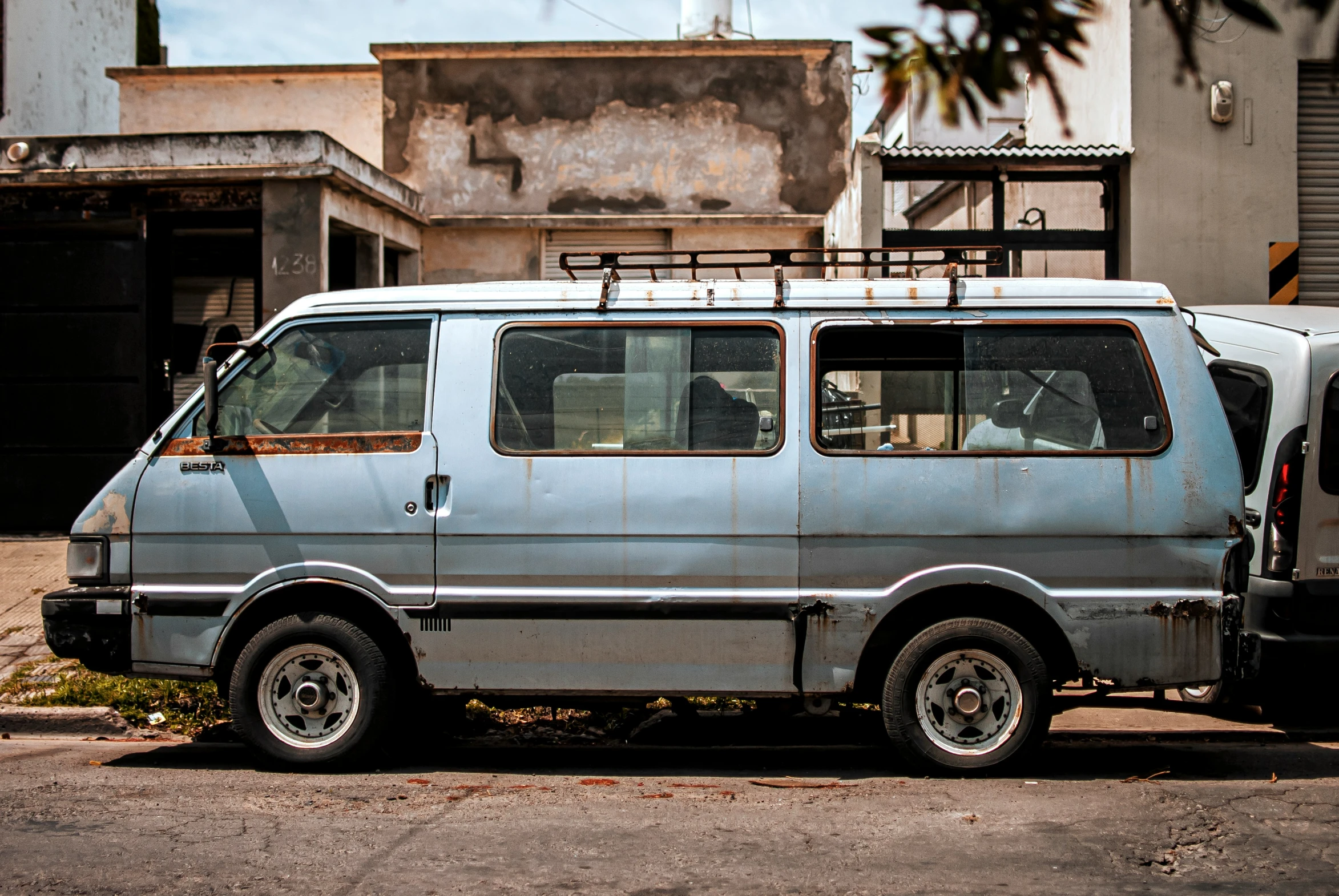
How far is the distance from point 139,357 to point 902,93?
10119 mm

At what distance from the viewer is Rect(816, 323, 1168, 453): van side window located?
5.12 m

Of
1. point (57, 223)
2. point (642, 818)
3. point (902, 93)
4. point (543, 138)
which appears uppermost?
point (543, 138)

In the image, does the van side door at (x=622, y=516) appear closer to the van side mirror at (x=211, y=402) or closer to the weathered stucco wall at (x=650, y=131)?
the van side mirror at (x=211, y=402)

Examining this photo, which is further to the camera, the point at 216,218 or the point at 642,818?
the point at 216,218

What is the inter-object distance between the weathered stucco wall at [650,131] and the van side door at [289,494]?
9.58 m

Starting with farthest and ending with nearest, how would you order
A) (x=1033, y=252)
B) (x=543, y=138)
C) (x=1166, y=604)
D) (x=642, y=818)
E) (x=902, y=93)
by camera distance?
1. (x=543, y=138)
2. (x=1033, y=252)
3. (x=1166, y=604)
4. (x=642, y=818)
5. (x=902, y=93)

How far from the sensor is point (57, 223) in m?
11.0

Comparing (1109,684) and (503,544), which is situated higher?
(503,544)

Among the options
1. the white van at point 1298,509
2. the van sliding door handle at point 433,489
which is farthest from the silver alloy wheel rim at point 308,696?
the white van at point 1298,509

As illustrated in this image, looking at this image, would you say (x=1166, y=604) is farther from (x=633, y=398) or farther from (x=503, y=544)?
(x=503, y=544)

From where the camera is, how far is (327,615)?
5.22 metres

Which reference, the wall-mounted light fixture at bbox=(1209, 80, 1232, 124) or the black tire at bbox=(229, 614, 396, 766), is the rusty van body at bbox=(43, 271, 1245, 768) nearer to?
the black tire at bbox=(229, 614, 396, 766)

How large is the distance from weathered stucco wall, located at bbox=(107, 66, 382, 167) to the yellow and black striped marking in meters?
10.4

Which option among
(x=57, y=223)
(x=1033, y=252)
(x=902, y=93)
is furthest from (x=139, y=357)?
(x=902, y=93)
